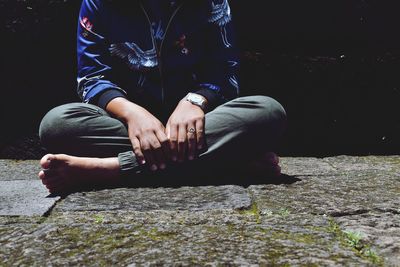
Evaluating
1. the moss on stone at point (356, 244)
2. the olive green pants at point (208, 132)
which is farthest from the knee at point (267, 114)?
the moss on stone at point (356, 244)

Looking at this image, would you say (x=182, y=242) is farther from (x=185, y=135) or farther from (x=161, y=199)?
(x=185, y=135)

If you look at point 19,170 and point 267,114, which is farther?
point 19,170

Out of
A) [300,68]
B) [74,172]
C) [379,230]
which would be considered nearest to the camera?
[379,230]

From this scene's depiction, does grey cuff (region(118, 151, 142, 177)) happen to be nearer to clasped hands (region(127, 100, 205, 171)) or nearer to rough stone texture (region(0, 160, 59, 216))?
clasped hands (region(127, 100, 205, 171))

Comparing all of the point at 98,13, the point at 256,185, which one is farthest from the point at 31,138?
the point at 256,185

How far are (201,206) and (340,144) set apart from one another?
1913mm

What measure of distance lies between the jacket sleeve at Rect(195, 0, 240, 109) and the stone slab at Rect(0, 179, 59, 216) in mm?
876

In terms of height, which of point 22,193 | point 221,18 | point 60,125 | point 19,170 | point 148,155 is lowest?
point 19,170

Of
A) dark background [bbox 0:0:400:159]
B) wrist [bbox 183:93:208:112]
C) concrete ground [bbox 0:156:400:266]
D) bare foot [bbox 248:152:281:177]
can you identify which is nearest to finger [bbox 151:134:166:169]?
concrete ground [bbox 0:156:400:266]

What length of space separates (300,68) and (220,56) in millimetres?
974

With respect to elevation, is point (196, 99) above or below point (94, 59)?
below

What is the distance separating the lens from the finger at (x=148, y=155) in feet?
6.77

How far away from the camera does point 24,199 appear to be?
1.92 metres

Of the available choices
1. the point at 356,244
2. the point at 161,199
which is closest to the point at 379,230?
the point at 356,244
